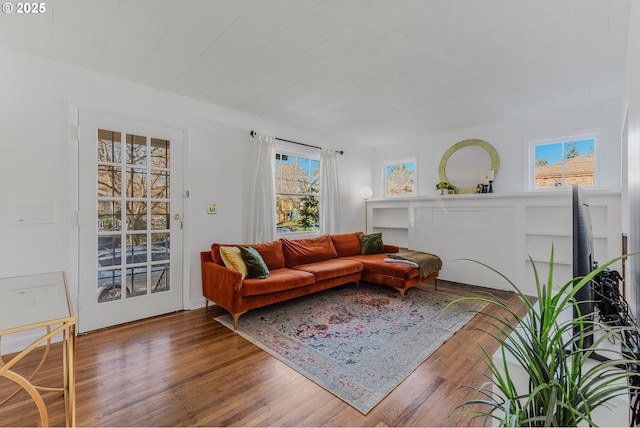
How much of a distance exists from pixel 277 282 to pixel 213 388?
1287 mm

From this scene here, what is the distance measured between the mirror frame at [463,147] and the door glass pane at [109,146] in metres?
4.53

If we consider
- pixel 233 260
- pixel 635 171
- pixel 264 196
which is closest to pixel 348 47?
pixel 635 171

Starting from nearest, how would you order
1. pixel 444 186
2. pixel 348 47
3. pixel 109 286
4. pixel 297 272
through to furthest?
pixel 348 47
pixel 109 286
pixel 297 272
pixel 444 186

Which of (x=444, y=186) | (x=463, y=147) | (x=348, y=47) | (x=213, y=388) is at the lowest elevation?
(x=213, y=388)

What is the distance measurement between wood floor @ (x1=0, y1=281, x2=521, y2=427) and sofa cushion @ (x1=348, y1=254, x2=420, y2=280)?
1.09 meters

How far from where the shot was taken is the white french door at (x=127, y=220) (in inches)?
108

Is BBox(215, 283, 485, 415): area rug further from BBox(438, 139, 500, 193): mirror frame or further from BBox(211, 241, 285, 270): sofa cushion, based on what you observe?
BBox(438, 139, 500, 193): mirror frame

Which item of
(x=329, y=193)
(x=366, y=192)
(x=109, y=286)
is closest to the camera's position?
(x=109, y=286)

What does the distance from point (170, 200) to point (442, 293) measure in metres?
3.66

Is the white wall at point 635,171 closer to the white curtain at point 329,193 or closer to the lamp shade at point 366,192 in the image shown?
the white curtain at point 329,193

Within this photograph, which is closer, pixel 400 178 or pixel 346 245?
pixel 346 245

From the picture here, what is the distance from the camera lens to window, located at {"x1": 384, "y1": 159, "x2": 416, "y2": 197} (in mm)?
5367

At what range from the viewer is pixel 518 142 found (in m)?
4.14

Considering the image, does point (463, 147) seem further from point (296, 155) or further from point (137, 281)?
point (137, 281)
